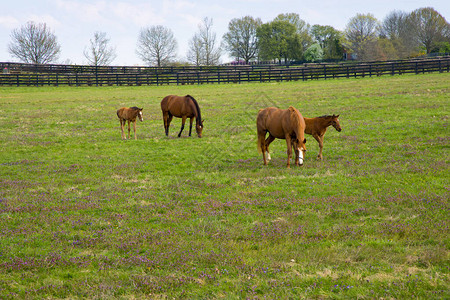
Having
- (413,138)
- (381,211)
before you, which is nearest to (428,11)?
(413,138)

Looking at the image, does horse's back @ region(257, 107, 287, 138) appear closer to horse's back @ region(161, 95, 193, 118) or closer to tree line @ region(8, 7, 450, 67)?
horse's back @ region(161, 95, 193, 118)

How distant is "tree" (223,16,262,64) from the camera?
295 feet

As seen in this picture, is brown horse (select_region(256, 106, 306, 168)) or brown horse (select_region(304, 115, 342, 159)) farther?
brown horse (select_region(304, 115, 342, 159))

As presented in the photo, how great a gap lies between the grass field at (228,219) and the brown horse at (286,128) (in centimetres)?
60

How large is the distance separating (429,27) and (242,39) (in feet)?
137

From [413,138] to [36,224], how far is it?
41.5 feet

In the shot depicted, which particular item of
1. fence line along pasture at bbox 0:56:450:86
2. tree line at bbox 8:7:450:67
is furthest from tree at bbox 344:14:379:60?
fence line along pasture at bbox 0:56:450:86

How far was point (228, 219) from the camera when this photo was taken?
294 inches

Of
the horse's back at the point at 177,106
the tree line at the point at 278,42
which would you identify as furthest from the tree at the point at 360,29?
the horse's back at the point at 177,106

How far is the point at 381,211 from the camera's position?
24.6 feet

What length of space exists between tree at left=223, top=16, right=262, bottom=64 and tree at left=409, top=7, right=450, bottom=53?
1428 inches

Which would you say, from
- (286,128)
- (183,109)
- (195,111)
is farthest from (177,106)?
(286,128)

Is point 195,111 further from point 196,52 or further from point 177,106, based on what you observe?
point 196,52

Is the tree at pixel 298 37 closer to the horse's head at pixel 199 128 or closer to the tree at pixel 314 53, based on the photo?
the tree at pixel 314 53
